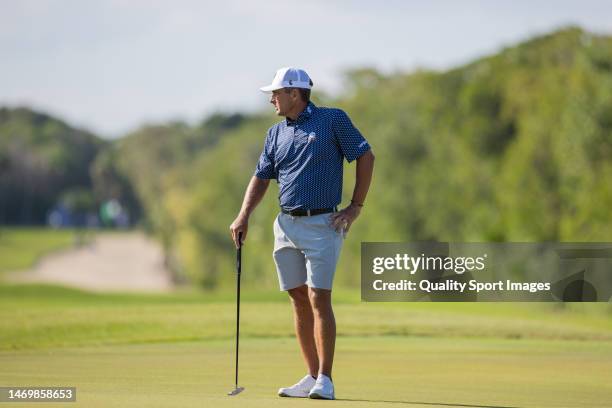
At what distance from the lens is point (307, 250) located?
8250 mm

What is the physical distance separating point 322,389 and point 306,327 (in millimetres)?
698

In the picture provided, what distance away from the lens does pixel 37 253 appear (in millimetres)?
→ 147375

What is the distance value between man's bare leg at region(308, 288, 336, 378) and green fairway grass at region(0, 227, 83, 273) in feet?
397

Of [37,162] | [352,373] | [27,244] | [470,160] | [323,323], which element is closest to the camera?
[323,323]

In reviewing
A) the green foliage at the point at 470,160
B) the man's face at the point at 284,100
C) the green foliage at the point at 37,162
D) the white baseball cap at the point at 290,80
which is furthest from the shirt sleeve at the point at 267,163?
the green foliage at the point at 37,162

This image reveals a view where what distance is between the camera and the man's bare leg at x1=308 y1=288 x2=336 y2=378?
8219 mm

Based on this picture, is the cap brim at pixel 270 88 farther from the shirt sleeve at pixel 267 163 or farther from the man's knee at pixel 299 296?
the man's knee at pixel 299 296

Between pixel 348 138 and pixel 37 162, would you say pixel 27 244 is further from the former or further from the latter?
pixel 348 138

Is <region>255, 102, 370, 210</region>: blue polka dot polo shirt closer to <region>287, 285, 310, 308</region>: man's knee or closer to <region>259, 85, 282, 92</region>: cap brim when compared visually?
<region>259, 85, 282, 92</region>: cap brim

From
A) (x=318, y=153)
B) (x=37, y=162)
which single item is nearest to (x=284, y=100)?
(x=318, y=153)

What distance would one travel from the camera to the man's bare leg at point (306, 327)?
335 inches

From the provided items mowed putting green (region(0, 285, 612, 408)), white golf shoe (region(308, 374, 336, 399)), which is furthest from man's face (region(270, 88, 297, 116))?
mowed putting green (region(0, 285, 612, 408))

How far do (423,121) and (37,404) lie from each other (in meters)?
58.9

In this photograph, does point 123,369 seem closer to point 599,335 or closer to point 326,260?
point 326,260
